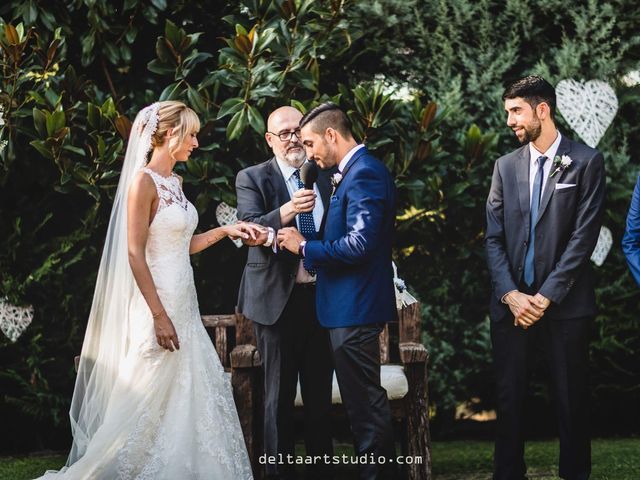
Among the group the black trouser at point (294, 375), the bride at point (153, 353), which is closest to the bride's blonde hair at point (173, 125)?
the bride at point (153, 353)

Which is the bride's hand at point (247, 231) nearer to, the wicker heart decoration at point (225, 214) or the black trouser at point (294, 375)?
the black trouser at point (294, 375)

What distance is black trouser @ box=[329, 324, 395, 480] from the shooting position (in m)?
4.17

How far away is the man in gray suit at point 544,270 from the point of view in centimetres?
446

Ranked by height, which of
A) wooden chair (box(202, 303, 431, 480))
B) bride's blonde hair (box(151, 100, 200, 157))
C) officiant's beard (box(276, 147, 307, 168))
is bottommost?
wooden chair (box(202, 303, 431, 480))

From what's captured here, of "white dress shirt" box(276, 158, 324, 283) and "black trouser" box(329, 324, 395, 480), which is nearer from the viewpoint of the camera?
"black trouser" box(329, 324, 395, 480)

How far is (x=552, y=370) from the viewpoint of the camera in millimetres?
Answer: 4520

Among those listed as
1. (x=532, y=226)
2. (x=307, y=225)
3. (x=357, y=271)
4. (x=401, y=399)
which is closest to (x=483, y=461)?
(x=401, y=399)

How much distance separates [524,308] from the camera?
4457 mm

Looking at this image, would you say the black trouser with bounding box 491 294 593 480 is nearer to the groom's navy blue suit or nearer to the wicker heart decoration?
the groom's navy blue suit

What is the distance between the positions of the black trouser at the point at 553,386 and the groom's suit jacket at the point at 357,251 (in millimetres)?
742

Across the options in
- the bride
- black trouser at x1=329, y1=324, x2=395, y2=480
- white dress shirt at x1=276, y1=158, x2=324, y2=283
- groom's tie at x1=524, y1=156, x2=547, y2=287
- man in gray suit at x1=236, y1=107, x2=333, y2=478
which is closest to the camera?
black trouser at x1=329, y1=324, x2=395, y2=480

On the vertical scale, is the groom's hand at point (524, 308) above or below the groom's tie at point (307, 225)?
below

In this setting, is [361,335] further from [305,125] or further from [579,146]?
[579,146]

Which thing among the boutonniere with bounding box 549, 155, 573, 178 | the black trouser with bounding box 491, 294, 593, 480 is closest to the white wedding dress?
the black trouser with bounding box 491, 294, 593, 480
